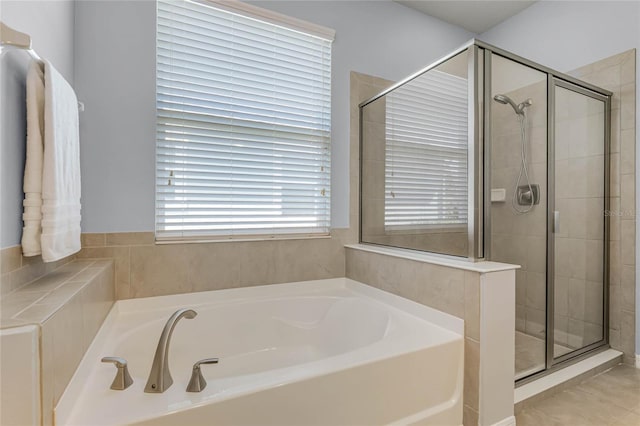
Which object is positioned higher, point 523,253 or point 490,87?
point 490,87

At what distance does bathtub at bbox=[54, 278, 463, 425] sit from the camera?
3.28ft

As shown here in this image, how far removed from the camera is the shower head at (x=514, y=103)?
1806 mm

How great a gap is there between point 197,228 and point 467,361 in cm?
168

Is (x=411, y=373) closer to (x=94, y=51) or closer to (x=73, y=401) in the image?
(x=73, y=401)

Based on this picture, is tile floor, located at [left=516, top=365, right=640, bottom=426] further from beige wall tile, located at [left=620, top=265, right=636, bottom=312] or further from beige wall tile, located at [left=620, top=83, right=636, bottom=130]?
beige wall tile, located at [left=620, top=83, right=636, bottom=130]

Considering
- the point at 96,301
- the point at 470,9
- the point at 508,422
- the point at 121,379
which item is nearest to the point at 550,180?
the point at 508,422

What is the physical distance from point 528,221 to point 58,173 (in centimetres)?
253

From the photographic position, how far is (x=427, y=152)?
2.25 m

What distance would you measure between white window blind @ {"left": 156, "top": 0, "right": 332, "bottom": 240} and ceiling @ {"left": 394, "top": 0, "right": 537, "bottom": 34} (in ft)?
3.63

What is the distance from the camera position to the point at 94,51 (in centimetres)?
180

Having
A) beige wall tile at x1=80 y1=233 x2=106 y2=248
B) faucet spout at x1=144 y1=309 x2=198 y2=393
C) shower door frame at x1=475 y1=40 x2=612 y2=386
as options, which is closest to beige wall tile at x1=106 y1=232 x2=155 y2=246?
beige wall tile at x1=80 y1=233 x2=106 y2=248

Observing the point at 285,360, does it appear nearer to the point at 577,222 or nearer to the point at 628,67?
the point at 577,222

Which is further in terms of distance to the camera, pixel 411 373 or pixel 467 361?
pixel 467 361

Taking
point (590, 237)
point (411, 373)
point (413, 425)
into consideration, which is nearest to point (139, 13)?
point (411, 373)
